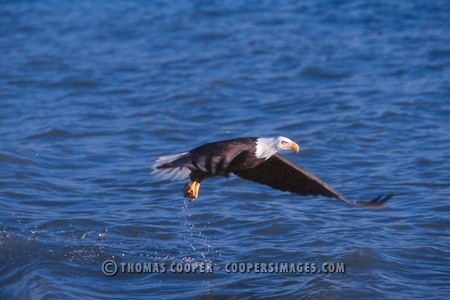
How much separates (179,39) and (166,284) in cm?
920

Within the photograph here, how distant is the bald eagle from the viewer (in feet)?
18.0

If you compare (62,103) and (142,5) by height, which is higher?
(142,5)

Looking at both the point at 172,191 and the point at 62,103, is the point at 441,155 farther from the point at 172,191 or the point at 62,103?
the point at 62,103

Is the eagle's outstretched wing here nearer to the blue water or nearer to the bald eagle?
the bald eagle

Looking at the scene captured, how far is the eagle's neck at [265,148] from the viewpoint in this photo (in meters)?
5.85

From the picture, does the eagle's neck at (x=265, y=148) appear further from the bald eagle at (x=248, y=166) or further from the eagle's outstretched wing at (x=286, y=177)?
the eagle's outstretched wing at (x=286, y=177)

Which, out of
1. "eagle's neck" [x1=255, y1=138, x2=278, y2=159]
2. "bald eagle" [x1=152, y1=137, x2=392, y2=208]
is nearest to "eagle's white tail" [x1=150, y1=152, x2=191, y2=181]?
"bald eagle" [x1=152, y1=137, x2=392, y2=208]

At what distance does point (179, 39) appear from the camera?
1457 cm

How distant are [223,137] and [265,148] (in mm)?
3450

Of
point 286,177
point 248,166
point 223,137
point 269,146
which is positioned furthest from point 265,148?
point 223,137

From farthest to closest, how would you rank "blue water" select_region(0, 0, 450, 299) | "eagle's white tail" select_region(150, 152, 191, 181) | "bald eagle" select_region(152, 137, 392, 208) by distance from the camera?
"blue water" select_region(0, 0, 450, 299) < "eagle's white tail" select_region(150, 152, 191, 181) < "bald eagle" select_region(152, 137, 392, 208)

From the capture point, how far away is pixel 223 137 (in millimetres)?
9328

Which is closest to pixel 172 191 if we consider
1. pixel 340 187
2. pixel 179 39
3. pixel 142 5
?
pixel 340 187

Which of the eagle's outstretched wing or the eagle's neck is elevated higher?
the eagle's neck
